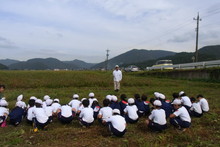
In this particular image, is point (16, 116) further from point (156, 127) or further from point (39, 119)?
point (156, 127)

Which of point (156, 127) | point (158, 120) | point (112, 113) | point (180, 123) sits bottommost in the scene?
point (156, 127)

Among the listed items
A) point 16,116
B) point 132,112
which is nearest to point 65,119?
point 16,116

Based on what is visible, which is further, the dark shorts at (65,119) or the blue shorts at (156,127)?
the dark shorts at (65,119)

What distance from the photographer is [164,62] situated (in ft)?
133

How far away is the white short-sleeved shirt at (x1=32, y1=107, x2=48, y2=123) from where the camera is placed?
6.86 metres

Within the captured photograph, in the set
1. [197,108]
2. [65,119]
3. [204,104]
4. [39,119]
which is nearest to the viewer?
[39,119]

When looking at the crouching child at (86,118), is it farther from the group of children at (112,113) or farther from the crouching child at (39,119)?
the crouching child at (39,119)

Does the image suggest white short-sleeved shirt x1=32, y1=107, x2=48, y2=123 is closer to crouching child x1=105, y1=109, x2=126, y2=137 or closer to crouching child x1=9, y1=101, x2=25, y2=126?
crouching child x1=9, y1=101, x2=25, y2=126

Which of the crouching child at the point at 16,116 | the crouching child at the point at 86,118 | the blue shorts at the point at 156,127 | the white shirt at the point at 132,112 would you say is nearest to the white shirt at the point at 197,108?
the blue shorts at the point at 156,127

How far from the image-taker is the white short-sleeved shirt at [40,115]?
6855 mm

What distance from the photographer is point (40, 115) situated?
6.88 m

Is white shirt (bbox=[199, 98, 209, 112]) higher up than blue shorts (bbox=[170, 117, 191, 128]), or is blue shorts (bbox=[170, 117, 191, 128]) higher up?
white shirt (bbox=[199, 98, 209, 112])

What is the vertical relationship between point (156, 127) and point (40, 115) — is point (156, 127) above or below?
below

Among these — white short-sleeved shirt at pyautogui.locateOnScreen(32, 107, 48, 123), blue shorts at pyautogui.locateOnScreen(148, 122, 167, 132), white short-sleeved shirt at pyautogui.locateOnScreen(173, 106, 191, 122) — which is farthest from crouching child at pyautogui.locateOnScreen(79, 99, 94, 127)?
white short-sleeved shirt at pyautogui.locateOnScreen(173, 106, 191, 122)
